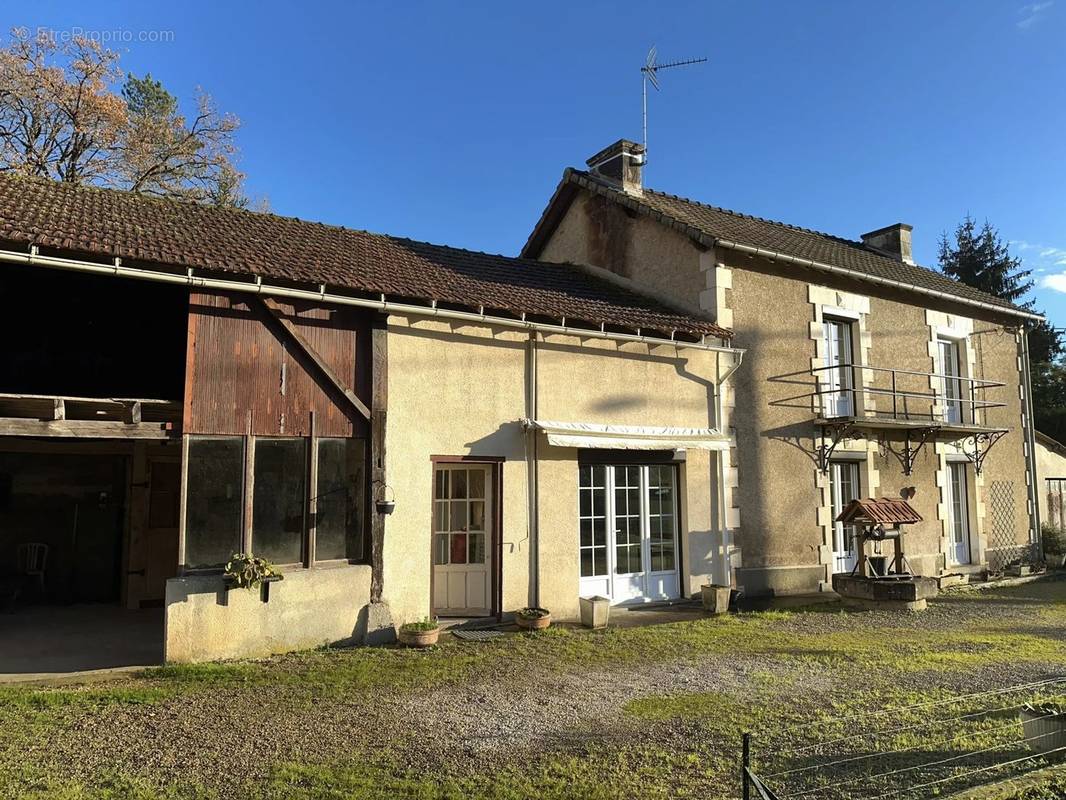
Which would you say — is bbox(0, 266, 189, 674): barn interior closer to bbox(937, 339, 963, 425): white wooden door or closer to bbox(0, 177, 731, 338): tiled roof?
bbox(0, 177, 731, 338): tiled roof

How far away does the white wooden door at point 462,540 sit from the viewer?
9039 mm

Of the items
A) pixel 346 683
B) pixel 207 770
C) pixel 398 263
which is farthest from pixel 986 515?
pixel 207 770

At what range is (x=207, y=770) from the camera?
4.42 meters

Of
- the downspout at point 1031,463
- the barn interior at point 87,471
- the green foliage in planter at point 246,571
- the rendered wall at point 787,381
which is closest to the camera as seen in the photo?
the green foliage in planter at point 246,571

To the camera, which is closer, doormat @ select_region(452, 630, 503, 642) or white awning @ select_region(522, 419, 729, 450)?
doormat @ select_region(452, 630, 503, 642)

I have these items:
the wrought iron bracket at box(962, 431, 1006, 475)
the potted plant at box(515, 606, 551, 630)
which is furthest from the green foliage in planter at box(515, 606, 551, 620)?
the wrought iron bracket at box(962, 431, 1006, 475)

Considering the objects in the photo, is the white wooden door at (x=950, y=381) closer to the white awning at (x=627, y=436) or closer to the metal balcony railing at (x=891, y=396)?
the metal balcony railing at (x=891, y=396)

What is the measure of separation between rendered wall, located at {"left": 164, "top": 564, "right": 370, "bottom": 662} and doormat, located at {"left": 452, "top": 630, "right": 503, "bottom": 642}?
1.14 meters

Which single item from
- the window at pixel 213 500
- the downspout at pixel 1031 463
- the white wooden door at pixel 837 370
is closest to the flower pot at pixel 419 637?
the window at pixel 213 500

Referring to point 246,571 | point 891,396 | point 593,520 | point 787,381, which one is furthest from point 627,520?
point 891,396

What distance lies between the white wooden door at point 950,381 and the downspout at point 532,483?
9.56 metres

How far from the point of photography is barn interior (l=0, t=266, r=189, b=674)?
867 cm

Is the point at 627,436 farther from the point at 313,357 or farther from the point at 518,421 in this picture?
the point at 313,357

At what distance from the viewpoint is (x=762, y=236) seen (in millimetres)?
13273
